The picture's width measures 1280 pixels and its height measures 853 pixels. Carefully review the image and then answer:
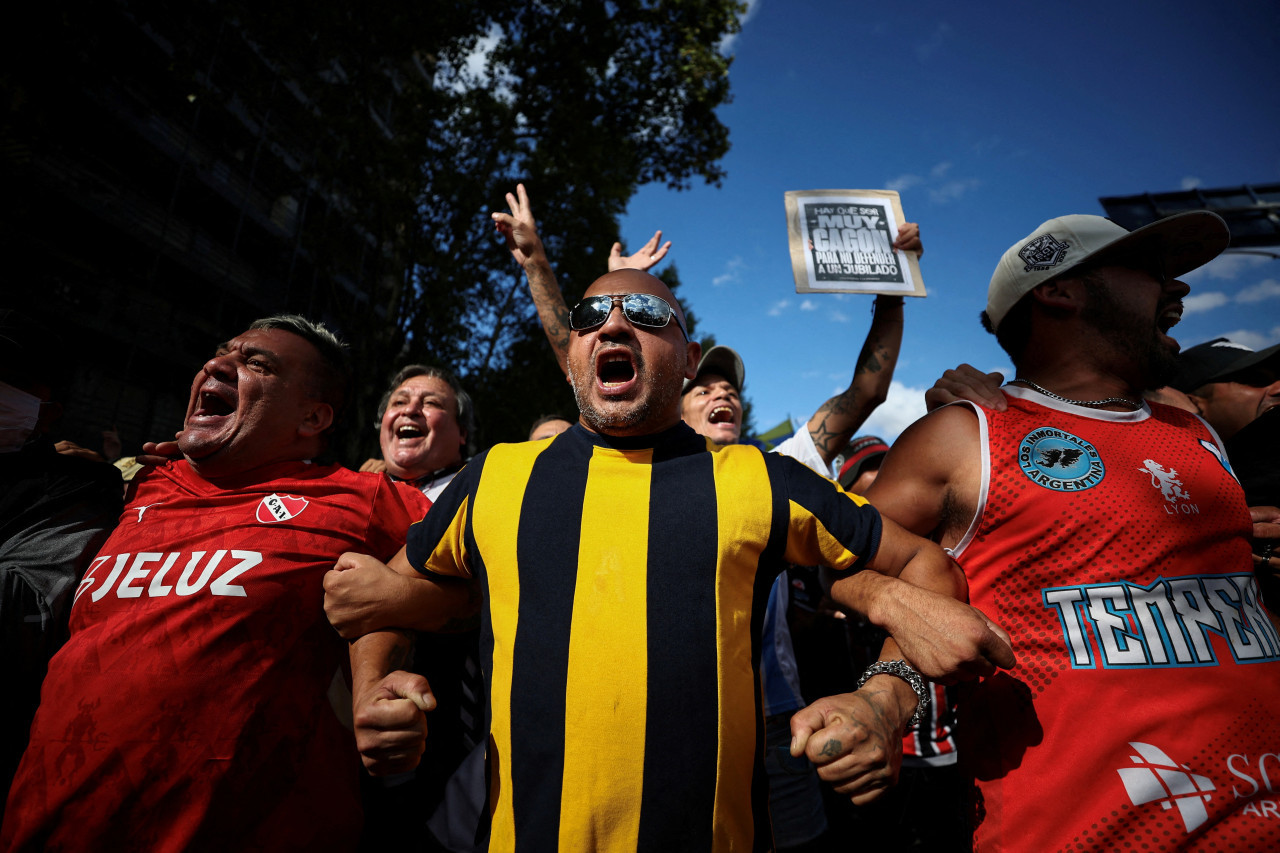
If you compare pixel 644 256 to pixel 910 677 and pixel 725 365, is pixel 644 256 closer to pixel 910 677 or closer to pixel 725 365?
pixel 725 365

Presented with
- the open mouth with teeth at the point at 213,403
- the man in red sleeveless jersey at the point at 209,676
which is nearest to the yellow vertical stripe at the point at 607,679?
the man in red sleeveless jersey at the point at 209,676

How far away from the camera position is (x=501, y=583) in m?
1.54

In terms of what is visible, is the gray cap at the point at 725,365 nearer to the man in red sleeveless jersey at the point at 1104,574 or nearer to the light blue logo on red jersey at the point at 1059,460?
the man in red sleeveless jersey at the point at 1104,574

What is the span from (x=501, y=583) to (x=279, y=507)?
1072mm

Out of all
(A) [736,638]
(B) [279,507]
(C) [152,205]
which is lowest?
(A) [736,638]

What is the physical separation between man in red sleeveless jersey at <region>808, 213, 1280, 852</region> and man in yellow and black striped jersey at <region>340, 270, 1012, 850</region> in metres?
0.41

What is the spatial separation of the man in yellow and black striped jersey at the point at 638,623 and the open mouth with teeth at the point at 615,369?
26mm

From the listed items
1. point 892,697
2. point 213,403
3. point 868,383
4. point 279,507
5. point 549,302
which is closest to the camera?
point 892,697

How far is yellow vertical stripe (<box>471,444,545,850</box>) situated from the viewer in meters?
1.40

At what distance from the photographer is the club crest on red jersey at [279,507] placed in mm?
2047

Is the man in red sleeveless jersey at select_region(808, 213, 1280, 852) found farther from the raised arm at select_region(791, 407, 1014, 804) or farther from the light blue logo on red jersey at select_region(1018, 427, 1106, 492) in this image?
the raised arm at select_region(791, 407, 1014, 804)

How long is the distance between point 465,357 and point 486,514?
1128 centimetres

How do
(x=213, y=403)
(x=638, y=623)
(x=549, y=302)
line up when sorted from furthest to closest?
(x=549, y=302) < (x=213, y=403) < (x=638, y=623)

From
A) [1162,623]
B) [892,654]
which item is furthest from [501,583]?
[1162,623]
